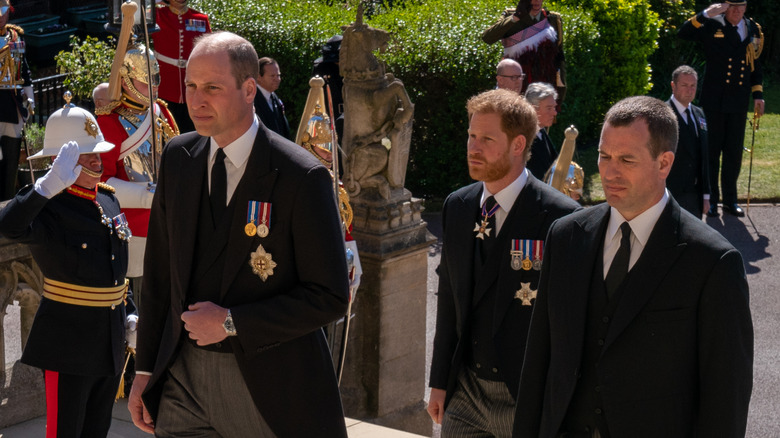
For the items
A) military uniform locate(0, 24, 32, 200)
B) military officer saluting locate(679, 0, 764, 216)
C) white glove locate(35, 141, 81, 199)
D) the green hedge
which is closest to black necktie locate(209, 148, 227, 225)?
white glove locate(35, 141, 81, 199)

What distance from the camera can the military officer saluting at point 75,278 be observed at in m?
5.42

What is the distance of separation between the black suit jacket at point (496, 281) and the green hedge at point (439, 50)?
794 centimetres

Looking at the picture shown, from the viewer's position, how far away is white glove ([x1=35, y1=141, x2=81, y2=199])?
17.5ft

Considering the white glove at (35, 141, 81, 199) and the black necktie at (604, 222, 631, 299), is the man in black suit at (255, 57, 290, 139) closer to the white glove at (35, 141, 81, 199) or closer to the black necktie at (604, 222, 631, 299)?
the white glove at (35, 141, 81, 199)

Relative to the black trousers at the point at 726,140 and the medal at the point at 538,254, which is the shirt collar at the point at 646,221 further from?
the black trousers at the point at 726,140

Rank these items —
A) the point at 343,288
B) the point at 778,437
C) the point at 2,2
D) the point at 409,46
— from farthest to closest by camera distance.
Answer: the point at 409,46, the point at 2,2, the point at 778,437, the point at 343,288

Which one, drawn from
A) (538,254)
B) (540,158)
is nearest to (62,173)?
(538,254)

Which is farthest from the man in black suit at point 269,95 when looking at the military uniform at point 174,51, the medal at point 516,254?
the medal at point 516,254

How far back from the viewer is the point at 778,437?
7.57m

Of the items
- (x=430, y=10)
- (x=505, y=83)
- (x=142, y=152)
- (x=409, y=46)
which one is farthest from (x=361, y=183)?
(x=430, y=10)

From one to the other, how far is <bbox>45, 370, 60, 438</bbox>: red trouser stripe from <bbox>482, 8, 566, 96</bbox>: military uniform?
6794 mm

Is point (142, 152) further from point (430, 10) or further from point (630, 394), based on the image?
point (430, 10)

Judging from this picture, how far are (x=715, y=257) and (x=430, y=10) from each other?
35.8 ft

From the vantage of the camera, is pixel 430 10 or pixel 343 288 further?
pixel 430 10
